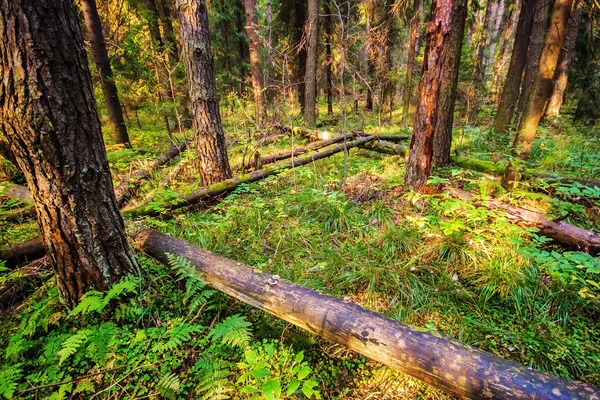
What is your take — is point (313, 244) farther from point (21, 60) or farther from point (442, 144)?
point (442, 144)

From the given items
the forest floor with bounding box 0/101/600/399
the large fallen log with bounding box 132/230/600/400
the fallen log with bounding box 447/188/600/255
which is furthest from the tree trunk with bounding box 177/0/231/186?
the fallen log with bounding box 447/188/600/255

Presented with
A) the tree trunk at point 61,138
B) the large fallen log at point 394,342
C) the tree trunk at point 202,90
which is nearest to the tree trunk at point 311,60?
the tree trunk at point 202,90

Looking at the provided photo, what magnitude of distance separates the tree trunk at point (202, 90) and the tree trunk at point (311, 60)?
5888 millimetres

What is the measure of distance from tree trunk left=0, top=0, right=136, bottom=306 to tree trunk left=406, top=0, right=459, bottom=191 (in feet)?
13.7

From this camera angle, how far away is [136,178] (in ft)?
18.2

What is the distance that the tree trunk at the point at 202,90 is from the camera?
4520 millimetres

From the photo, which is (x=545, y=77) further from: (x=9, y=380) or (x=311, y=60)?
(x=9, y=380)

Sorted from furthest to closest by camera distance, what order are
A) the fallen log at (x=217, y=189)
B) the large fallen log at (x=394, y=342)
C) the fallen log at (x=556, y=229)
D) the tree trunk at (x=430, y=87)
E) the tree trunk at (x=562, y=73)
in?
the tree trunk at (x=562, y=73) → the fallen log at (x=217, y=189) → the tree trunk at (x=430, y=87) → the fallen log at (x=556, y=229) → the large fallen log at (x=394, y=342)

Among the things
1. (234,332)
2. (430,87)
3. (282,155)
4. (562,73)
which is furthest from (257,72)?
(562,73)

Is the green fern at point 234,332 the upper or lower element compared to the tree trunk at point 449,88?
lower

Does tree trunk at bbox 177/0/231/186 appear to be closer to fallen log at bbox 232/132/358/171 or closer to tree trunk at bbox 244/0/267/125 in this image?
fallen log at bbox 232/132/358/171

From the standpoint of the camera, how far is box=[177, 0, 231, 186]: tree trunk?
452cm

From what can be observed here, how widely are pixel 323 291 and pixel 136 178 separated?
4.69 m

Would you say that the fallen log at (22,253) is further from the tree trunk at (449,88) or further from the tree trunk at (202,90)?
the tree trunk at (449,88)
